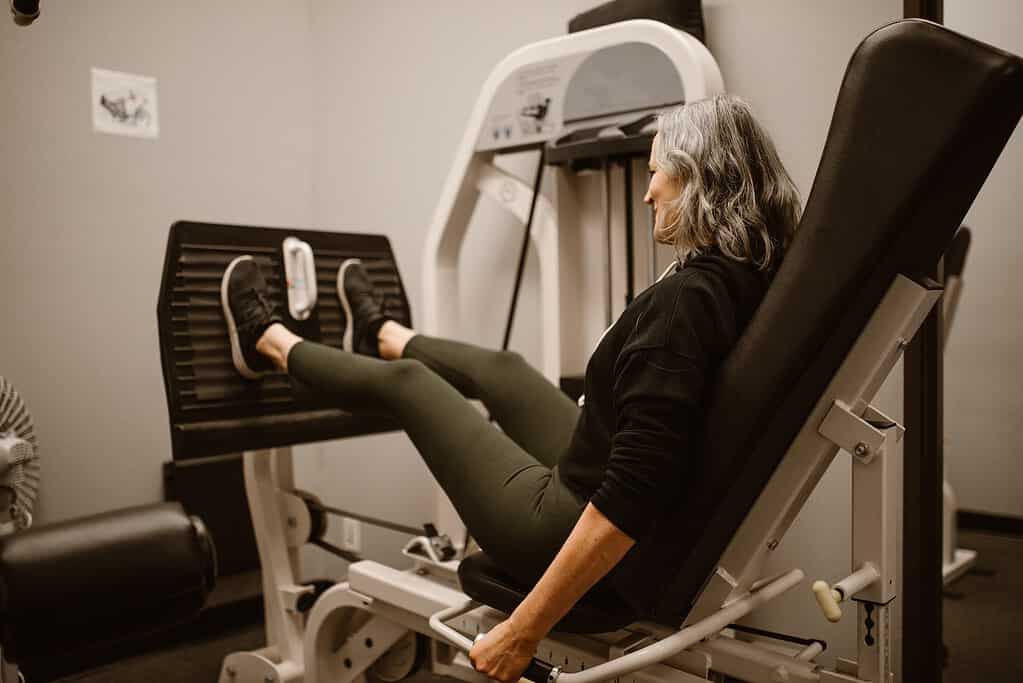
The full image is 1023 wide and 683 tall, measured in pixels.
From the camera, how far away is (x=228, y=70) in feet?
8.38

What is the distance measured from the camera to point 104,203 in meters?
2.27

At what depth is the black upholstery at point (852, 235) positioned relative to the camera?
86cm

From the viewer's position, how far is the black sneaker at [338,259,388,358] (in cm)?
184

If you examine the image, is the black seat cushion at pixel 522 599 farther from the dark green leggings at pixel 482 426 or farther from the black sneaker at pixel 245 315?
the black sneaker at pixel 245 315

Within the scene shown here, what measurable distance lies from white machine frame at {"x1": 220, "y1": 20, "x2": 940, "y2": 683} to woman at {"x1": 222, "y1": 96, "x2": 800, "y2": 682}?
3.8 inches

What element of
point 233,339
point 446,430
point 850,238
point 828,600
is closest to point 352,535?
point 233,339

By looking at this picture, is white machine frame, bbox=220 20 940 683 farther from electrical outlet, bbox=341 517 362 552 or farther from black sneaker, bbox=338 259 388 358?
electrical outlet, bbox=341 517 362 552

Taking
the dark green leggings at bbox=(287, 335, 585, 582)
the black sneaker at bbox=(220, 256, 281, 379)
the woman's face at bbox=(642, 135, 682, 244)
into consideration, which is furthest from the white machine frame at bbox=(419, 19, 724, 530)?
the woman's face at bbox=(642, 135, 682, 244)

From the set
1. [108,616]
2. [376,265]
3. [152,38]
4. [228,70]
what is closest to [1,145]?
[152,38]

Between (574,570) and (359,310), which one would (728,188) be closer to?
(574,570)

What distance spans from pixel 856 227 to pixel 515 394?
746mm

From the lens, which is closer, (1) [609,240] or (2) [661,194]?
(2) [661,194]

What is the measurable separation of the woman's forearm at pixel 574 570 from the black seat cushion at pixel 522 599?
0.09 meters

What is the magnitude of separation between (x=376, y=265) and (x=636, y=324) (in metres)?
1.04
